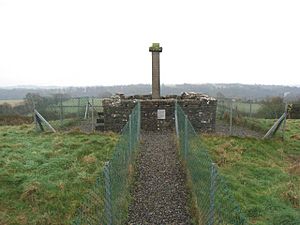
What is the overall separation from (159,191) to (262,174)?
3.49 m

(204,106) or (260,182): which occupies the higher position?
(204,106)

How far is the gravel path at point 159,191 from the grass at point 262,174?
1.38 m

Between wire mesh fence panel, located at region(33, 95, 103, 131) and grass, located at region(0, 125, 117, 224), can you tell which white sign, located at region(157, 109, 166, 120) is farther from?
wire mesh fence panel, located at region(33, 95, 103, 131)

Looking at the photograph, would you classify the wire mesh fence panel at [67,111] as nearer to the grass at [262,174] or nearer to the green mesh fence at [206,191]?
the grass at [262,174]

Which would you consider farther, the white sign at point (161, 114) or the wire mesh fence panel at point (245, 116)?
the wire mesh fence panel at point (245, 116)

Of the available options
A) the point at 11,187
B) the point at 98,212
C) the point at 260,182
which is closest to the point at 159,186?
the point at 98,212

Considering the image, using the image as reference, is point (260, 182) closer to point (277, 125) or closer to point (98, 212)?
point (98, 212)

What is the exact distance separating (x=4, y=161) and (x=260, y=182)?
7601mm

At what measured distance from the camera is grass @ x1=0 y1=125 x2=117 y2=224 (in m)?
7.10

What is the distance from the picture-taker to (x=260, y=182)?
28.5 ft

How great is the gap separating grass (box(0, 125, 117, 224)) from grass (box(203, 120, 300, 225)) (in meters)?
3.76

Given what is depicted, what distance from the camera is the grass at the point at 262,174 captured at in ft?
22.8

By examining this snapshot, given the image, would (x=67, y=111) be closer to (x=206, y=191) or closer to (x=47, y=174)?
(x=47, y=174)

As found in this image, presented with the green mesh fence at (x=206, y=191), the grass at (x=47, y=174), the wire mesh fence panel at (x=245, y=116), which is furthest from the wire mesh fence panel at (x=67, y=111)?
the green mesh fence at (x=206, y=191)
